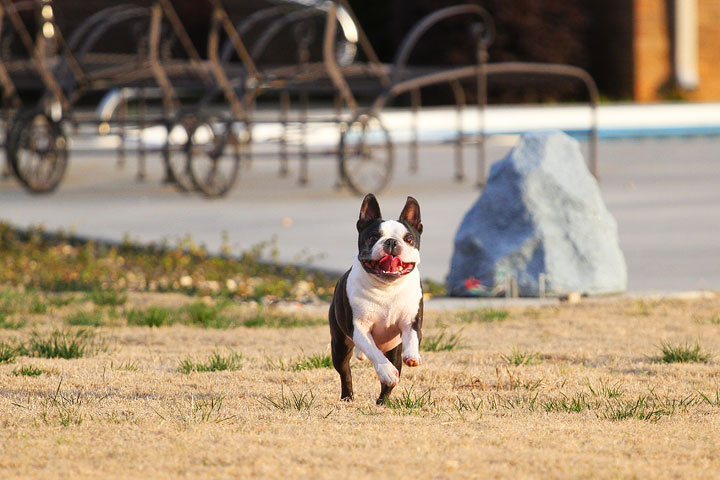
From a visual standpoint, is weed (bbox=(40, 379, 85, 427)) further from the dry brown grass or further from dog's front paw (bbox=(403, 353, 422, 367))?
dog's front paw (bbox=(403, 353, 422, 367))

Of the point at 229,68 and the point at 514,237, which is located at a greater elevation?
the point at 229,68

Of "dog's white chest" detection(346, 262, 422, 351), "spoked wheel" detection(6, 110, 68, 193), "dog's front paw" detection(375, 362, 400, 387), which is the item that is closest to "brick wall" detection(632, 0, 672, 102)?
"spoked wheel" detection(6, 110, 68, 193)

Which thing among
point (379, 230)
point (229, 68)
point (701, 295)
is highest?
point (229, 68)

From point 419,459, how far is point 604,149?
692 inches

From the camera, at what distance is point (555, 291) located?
7.40 metres

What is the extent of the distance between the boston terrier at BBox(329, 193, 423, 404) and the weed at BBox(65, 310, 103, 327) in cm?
273

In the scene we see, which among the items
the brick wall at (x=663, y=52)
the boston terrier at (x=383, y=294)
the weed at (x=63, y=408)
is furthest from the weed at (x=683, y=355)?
the brick wall at (x=663, y=52)

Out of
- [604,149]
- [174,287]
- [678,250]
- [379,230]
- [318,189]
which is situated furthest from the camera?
[604,149]

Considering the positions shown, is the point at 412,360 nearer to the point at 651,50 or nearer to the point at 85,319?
the point at 85,319

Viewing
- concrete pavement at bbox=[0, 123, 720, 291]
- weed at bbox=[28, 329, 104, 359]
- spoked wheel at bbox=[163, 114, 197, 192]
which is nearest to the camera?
weed at bbox=[28, 329, 104, 359]

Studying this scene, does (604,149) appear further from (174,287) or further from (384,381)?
(384,381)

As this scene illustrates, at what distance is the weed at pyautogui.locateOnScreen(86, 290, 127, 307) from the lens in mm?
7480

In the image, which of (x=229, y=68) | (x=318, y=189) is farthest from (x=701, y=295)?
(x=229, y=68)

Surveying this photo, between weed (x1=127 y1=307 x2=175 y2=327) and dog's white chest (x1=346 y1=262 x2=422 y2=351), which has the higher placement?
dog's white chest (x1=346 y1=262 x2=422 y2=351)
